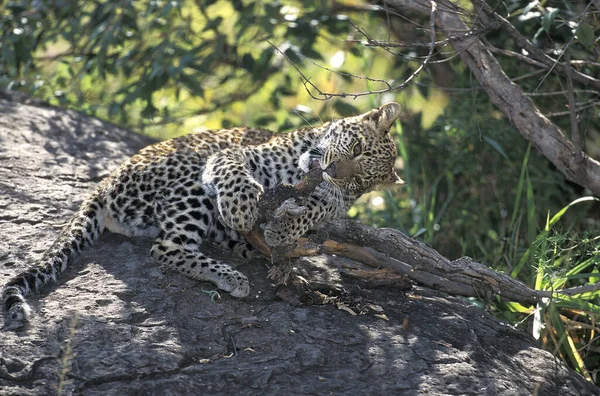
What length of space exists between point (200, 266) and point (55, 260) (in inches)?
36.4

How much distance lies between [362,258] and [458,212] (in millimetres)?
2856

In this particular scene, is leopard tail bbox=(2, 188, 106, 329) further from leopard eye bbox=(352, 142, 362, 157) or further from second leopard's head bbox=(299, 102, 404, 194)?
leopard eye bbox=(352, 142, 362, 157)

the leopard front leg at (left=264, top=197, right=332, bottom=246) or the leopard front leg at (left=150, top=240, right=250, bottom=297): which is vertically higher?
the leopard front leg at (left=264, top=197, right=332, bottom=246)

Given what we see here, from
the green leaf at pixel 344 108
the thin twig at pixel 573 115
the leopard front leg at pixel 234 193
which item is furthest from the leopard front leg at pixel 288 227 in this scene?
the green leaf at pixel 344 108

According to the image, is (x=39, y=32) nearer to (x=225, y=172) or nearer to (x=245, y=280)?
(x=225, y=172)

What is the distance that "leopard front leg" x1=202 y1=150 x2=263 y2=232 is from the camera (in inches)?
211

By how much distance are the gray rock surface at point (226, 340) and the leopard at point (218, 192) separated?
12 cm

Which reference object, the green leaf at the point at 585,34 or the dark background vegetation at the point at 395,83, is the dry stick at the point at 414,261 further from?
the green leaf at the point at 585,34

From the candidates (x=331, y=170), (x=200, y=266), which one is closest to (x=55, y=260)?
(x=200, y=266)

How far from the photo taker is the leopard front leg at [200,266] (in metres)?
5.16

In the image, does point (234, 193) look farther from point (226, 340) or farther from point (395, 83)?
point (395, 83)

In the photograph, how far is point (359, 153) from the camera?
5906 millimetres

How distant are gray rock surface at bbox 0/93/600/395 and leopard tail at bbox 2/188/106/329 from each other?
8cm

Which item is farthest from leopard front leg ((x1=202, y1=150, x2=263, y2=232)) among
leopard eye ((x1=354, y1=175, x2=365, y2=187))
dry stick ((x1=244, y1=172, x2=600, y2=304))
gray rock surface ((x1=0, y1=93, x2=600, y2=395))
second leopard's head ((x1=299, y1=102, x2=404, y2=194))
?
leopard eye ((x1=354, y1=175, x2=365, y2=187))
